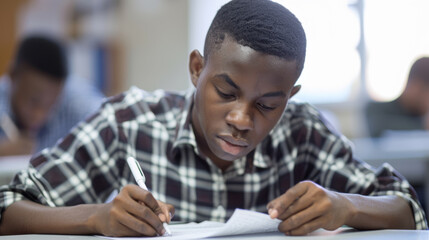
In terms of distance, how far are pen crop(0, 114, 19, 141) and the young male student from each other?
1613 mm

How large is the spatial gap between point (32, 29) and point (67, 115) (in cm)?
180

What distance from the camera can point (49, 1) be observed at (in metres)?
4.32

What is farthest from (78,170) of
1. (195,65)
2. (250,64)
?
(250,64)

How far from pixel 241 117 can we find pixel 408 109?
245 centimetres

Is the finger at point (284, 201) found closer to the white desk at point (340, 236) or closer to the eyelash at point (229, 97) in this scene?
the white desk at point (340, 236)

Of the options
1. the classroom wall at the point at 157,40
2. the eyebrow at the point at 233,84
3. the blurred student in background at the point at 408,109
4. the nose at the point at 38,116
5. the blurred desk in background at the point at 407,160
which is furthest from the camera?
the classroom wall at the point at 157,40

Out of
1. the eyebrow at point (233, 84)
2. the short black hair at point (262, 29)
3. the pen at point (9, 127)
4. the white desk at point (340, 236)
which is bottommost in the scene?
the pen at point (9, 127)

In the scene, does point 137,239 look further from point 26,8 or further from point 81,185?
point 26,8

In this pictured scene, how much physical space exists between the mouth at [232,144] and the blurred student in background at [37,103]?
67.4 inches

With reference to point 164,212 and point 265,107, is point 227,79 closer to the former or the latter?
point 265,107

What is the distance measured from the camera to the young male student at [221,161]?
999 mm

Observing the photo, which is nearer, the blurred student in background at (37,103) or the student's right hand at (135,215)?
the student's right hand at (135,215)

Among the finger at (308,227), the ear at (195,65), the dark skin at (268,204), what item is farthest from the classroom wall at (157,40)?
the finger at (308,227)

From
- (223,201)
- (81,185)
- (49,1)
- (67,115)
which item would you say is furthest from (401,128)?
(49,1)
